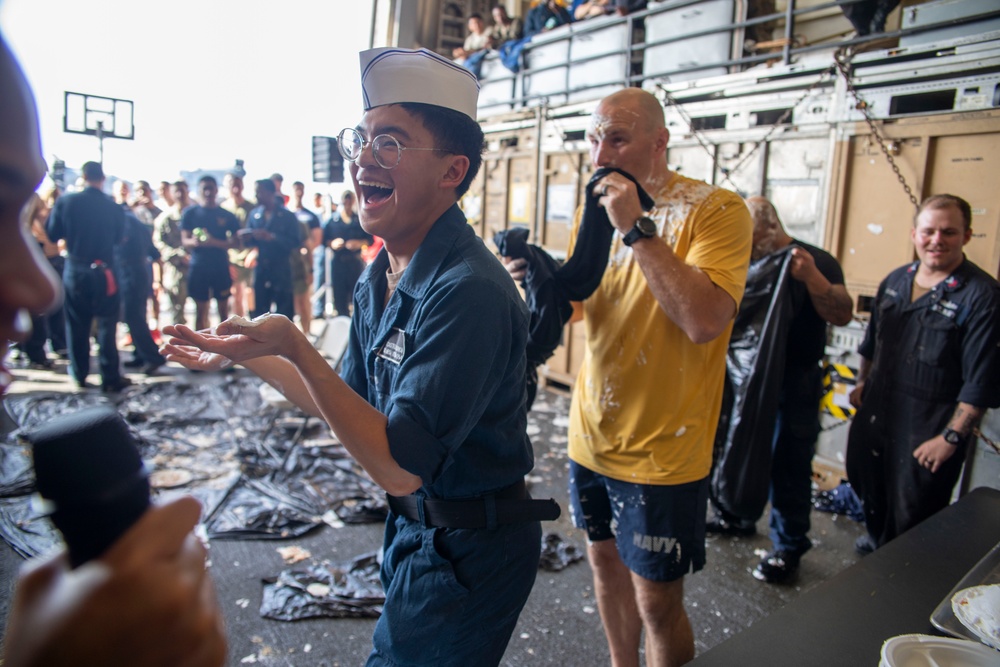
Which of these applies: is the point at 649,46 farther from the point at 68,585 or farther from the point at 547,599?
the point at 68,585

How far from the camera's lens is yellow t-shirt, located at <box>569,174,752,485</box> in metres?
2.08

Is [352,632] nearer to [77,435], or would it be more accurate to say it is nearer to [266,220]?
[77,435]

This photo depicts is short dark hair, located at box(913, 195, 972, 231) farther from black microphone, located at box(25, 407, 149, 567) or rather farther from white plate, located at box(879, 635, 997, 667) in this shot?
black microphone, located at box(25, 407, 149, 567)

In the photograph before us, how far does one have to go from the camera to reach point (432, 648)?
4.65 ft

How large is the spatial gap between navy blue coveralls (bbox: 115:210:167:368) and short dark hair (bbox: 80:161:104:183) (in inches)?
31.9

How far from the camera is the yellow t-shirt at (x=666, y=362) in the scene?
2078mm

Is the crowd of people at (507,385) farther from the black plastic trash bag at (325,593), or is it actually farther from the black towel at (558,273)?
the black plastic trash bag at (325,593)

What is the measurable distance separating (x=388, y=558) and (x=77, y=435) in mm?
1211

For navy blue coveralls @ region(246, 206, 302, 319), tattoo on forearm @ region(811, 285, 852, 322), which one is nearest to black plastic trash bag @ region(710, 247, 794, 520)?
tattoo on forearm @ region(811, 285, 852, 322)

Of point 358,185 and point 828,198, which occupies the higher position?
point 828,198

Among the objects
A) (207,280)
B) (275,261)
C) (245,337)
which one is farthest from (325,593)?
(207,280)

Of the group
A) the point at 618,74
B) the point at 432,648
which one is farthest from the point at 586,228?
the point at 618,74

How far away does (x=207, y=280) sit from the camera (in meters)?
7.56

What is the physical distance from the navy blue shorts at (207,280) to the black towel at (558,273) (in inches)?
251
